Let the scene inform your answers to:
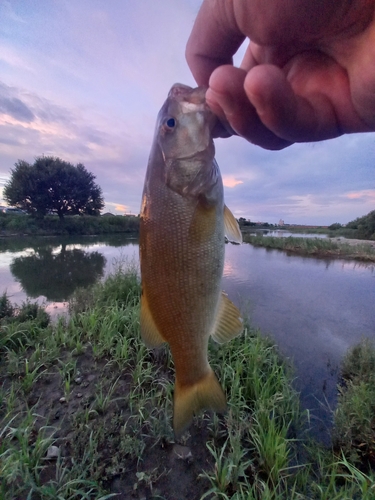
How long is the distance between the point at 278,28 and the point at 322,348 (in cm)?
611

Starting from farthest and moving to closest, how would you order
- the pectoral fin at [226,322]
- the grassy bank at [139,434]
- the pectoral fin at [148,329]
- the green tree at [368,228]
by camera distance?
the green tree at [368,228] → the grassy bank at [139,434] → the pectoral fin at [226,322] → the pectoral fin at [148,329]

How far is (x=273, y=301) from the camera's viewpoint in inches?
336

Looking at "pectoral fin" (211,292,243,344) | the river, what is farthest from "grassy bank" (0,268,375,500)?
"pectoral fin" (211,292,243,344)

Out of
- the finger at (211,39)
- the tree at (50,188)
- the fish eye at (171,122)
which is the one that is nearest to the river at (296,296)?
the fish eye at (171,122)

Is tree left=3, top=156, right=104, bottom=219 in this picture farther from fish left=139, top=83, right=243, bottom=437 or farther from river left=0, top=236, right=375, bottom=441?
fish left=139, top=83, right=243, bottom=437

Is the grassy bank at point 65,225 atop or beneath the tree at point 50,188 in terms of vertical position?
beneath

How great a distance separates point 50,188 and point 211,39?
3217 centimetres

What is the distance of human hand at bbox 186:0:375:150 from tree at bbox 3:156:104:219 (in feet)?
105

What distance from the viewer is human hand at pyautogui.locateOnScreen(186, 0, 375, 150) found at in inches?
40.4

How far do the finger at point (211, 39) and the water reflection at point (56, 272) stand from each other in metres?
8.33

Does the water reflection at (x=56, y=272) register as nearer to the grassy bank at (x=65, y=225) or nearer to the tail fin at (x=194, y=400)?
the tail fin at (x=194, y=400)

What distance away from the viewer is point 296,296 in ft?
30.1

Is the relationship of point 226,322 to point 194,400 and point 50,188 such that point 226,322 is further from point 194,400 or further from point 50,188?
point 50,188

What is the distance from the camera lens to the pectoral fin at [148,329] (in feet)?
4.97
